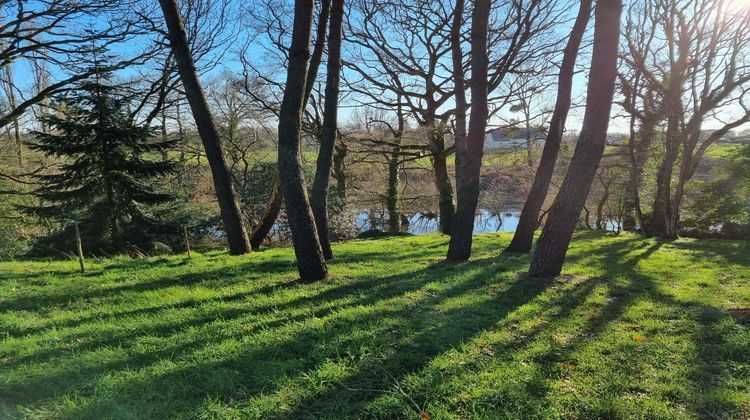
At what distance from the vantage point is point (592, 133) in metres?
5.65

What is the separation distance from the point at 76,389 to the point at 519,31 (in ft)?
46.5

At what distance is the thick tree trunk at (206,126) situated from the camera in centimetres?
827

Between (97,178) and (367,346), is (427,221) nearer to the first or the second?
(97,178)

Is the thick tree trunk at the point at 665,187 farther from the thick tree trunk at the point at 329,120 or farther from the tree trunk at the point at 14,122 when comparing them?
the tree trunk at the point at 14,122

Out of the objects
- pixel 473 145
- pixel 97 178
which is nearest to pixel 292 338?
pixel 473 145

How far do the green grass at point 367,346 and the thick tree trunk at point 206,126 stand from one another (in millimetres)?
3060

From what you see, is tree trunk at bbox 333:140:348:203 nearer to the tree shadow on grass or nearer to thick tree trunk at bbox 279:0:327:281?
thick tree trunk at bbox 279:0:327:281

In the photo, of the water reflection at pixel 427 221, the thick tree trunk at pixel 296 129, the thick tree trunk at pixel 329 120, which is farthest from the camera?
the water reflection at pixel 427 221

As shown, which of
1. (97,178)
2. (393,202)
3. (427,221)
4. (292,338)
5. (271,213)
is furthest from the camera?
(427,221)

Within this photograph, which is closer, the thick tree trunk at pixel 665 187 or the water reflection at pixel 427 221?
the thick tree trunk at pixel 665 187

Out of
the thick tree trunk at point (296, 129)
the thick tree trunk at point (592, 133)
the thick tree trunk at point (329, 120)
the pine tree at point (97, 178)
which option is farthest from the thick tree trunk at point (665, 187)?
the pine tree at point (97, 178)

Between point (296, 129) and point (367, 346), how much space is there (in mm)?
3365

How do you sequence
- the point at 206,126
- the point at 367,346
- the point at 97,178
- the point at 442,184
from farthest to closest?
the point at 442,184, the point at 97,178, the point at 206,126, the point at 367,346

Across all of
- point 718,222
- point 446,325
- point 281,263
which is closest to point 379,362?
point 446,325
